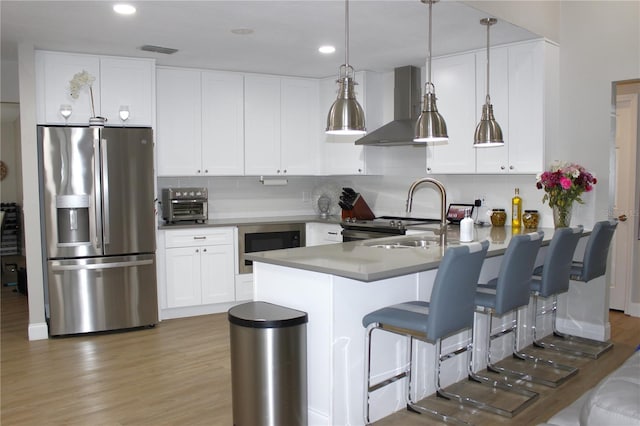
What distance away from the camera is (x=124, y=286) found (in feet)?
16.4

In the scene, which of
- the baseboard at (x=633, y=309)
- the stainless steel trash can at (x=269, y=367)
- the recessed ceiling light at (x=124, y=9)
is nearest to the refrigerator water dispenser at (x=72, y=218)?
the recessed ceiling light at (x=124, y=9)

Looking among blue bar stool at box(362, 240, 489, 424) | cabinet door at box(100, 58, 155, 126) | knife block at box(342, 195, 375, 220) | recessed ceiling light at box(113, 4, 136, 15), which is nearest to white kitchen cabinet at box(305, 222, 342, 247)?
knife block at box(342, 195, 375, 220)

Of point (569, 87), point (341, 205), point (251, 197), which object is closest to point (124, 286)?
point (251, 197)

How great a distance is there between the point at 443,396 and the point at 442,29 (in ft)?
8.80

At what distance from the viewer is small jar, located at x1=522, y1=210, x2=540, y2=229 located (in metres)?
4.82

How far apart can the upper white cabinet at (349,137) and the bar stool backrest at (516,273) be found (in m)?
2.96

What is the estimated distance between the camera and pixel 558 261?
3.67 m

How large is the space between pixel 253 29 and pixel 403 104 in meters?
2.02

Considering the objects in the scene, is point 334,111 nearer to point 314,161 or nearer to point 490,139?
point 490,139

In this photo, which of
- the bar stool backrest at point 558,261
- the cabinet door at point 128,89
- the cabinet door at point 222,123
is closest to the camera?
the bar stool backrest at point 558,261

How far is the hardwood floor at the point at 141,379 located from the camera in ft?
10.5

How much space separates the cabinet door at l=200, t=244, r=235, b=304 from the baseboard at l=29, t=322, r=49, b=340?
1.44 m

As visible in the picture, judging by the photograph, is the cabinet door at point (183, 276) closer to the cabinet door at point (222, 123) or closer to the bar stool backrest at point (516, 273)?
the cabinet door at point (222, 123)

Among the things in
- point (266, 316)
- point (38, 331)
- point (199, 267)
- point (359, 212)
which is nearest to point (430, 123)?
point (266, 316)
